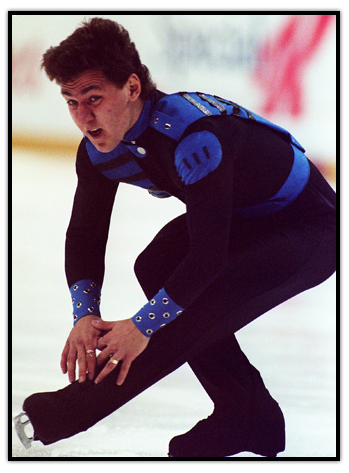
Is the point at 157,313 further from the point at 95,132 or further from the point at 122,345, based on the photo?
the point at 95,132

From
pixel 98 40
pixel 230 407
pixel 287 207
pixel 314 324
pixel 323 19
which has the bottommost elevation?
pixel 230 407

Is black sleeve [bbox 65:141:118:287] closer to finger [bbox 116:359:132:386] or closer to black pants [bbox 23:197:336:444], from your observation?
black pants [bbox 23:197:336:444]

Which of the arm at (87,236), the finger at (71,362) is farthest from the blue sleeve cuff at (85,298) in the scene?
the finger at (71,362)

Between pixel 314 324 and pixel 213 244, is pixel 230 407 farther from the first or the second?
pixel 314 324

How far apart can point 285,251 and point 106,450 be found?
81cm

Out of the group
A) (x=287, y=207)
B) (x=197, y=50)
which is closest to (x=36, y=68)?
(x=197, y=50)

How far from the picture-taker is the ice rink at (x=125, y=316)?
1975 millimetres

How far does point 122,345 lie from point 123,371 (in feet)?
0.24

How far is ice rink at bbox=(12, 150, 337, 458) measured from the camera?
197cm

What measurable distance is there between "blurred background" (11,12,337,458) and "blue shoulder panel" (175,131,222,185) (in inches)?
24.6

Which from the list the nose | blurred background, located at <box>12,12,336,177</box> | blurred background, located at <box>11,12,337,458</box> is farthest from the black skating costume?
blurred background, located at <box>12,12,336,177</box>

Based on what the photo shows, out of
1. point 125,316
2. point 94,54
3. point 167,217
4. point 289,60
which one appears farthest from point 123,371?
point 289,60

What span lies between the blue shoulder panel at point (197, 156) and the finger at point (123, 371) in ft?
1.52

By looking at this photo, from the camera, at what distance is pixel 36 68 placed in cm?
289
